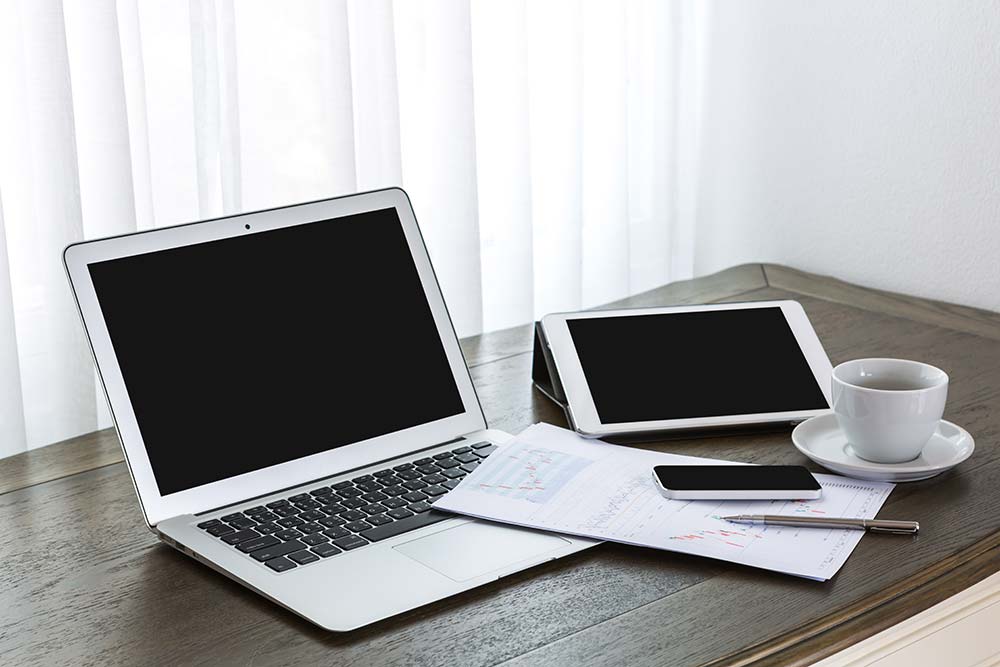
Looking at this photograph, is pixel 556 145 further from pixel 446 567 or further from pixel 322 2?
pixel 446 567

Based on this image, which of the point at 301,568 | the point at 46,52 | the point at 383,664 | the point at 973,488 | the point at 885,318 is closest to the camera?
the point at 383,664

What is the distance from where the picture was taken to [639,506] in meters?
0.87

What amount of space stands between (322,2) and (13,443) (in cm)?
60

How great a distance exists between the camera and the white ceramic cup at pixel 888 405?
89 cm

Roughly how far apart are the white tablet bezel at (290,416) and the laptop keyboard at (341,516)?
0.8 inches

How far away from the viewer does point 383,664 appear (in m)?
0.69

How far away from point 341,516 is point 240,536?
8 centimetres

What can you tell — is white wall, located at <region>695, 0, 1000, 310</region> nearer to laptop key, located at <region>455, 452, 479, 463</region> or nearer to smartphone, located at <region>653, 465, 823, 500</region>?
smartphone, located at <region>653, 465, 823, 500</region>

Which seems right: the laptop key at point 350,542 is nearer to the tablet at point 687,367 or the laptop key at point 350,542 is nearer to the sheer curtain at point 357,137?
the tablet at point 687,367

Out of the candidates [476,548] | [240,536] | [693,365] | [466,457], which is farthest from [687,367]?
[240,536]

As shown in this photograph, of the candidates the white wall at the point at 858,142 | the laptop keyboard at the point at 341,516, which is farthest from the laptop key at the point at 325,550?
the white wall at the point at 858,142

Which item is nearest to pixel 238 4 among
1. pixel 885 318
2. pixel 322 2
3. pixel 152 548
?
pixel 322 2

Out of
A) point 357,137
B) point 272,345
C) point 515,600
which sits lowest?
point 515,600

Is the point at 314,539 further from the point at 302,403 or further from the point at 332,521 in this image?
the point at 302,403
